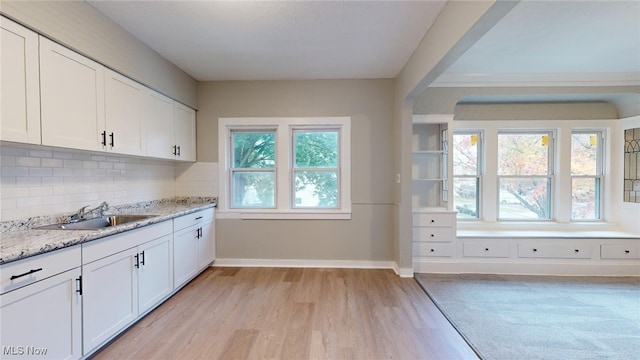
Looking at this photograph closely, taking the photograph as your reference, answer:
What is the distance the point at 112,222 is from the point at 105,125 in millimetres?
911

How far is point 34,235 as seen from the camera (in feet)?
5.52

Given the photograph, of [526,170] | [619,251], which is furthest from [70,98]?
[619,251]

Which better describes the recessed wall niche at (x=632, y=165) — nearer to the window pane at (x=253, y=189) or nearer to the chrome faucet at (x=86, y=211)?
the window pane at (x=253, y=189)

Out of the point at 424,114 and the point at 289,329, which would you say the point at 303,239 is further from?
the point at 424,114

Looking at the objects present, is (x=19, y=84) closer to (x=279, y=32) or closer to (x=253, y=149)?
(x=279, y=32)

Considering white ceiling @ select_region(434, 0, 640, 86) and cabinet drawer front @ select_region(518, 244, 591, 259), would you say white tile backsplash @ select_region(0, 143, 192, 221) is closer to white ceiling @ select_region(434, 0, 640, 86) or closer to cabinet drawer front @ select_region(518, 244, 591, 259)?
white ceiling @ select_region(434, 0, 640, 86)

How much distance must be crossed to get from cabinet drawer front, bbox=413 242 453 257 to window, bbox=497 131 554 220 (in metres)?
1.18

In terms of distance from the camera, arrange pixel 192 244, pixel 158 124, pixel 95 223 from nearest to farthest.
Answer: pixel 95 223
pixel 158 124
pixel 192 244

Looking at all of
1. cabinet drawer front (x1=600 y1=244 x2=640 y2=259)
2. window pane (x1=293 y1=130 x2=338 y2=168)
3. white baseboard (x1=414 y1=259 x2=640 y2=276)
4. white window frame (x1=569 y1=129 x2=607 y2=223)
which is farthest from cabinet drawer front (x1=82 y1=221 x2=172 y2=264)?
white window frame (x1=569 y1=129 x2=607 y2=223)

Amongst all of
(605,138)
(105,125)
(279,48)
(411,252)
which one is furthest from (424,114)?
(105,125)

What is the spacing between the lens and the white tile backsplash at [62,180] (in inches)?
→ 72.7

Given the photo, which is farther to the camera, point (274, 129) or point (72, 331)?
point (274, 129)

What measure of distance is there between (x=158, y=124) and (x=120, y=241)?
145 centimetres

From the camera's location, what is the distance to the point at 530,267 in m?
3.37
